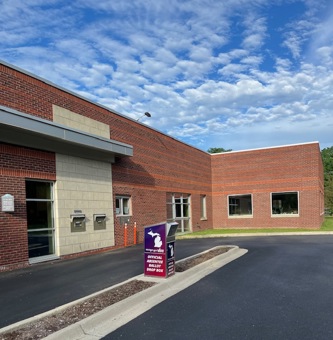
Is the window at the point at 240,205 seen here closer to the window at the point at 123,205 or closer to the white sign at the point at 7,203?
the window at the point at 123,205

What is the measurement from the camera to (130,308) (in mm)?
6352

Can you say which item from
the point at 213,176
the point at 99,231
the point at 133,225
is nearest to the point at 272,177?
the point at 213,176

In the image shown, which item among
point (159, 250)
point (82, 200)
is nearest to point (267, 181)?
point (82, 200)

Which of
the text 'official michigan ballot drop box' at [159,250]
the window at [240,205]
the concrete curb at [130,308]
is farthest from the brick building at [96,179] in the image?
the concrete curb at [130,308]

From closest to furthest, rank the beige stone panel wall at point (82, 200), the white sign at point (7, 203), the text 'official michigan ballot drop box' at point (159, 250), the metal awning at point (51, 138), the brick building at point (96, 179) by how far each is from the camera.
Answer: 1. the text 'official michigan ballot drop box' at point (159, 250)
2. the metal awning at point (51, 138)
3. the white sign at point (7, 203)
4. the brick building at point (96, 179)
5. the beige stone panel wall at point (82, 200)

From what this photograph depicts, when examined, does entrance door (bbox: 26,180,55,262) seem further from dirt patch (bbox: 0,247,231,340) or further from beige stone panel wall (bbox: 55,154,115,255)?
dirt patch (bbox: 0,247,231,340)

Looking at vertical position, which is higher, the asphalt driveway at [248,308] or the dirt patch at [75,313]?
the dirt patch at [75,313]

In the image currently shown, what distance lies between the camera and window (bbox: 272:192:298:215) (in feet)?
85.1

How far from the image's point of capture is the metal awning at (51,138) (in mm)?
10281

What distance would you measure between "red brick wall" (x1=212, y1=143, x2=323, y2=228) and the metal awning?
14.2 meters

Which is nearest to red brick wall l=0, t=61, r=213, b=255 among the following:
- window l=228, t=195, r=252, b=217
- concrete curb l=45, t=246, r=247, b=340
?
window l=228, t=195, r=252, b=217

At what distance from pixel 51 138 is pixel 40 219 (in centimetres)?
263

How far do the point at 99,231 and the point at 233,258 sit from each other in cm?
568

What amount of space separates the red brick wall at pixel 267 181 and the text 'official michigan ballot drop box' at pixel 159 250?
757 inches
